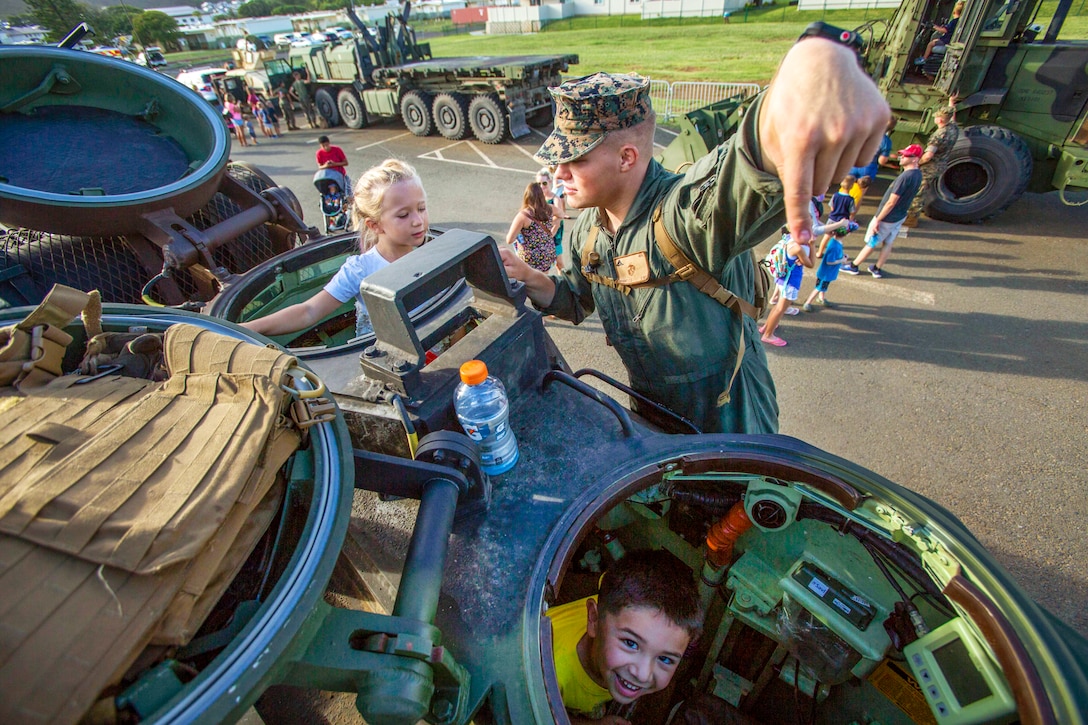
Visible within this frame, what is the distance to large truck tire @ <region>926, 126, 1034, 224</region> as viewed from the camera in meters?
7.00

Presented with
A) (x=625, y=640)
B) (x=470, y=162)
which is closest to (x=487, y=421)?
(x=625, y=640)

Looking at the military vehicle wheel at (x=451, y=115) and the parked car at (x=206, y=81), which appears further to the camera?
the parked car at (x=206, y=81)

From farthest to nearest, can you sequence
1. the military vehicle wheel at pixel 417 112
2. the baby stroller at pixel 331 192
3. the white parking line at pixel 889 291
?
1. the military vehicle wheel at pixel 417 112
2. the baby stroller at pixel 331 192
3. the white parking line at pixel 889 291

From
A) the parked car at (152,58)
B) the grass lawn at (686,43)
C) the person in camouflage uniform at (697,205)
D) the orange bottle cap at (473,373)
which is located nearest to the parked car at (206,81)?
the parked car at (152,58)

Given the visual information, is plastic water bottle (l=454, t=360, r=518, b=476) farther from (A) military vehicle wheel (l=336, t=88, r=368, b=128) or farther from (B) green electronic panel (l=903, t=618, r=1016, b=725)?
(A) military vehicle wheel (l=336, t=88, r=368, b=128)

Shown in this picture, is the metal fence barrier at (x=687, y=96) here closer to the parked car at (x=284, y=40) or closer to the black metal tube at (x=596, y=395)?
the black metal tube at (x=596, y=395)

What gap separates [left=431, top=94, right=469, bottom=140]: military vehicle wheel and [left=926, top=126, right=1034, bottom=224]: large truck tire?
10626 mm

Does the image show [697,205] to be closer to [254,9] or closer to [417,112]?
[417,112]

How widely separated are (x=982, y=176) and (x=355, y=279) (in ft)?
29.8

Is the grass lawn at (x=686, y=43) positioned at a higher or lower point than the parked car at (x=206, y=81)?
higher

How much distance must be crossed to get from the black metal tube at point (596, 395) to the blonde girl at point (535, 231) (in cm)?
348

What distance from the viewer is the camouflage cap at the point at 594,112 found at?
1.90 m

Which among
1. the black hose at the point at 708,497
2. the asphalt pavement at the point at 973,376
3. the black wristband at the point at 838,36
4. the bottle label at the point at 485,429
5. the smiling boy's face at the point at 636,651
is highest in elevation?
the black wristband at the point at 838,36

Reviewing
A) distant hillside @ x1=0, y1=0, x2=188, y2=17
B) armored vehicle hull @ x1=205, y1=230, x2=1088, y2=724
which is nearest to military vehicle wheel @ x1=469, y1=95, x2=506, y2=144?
armored vehicle hull @ x1=205, y1=230, x2=1088, y2=724
